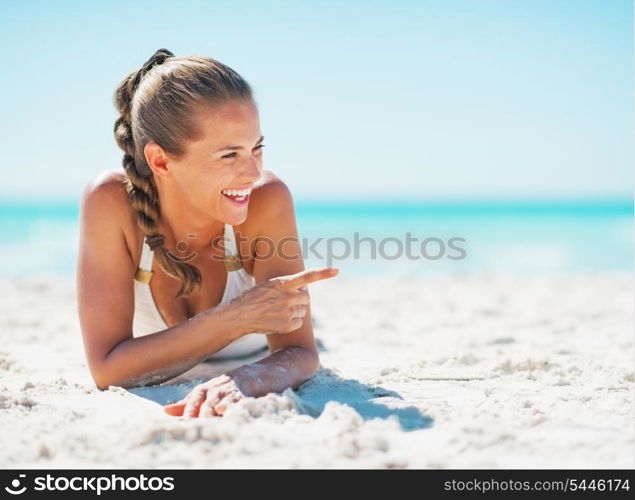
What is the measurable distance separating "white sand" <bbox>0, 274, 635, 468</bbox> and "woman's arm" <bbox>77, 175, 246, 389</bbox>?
4.4 inches

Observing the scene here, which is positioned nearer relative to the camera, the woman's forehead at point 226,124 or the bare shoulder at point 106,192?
the woman's forehead at point 226,124

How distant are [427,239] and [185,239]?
2073 centimetres

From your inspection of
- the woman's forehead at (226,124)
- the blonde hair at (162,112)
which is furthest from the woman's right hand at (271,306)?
the woman's forehead at (226,124)

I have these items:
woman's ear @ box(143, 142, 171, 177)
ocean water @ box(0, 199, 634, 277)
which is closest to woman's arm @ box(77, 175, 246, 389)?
woman's ear @ box(143, 142, 171, 177)

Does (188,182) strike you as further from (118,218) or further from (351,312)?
(351,312)

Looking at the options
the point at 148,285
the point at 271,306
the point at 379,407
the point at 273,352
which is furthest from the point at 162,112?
the point at 379,407

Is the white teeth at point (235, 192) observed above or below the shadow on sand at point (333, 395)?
above

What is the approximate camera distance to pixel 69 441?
2146 millimetres

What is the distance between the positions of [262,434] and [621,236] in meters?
23.5

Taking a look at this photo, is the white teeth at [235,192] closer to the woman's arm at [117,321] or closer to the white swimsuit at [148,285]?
the white swimsuit at [148,285]

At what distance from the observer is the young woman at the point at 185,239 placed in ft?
9.23

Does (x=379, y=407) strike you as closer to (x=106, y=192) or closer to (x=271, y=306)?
(x=271, y=306)

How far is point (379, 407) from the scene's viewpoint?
8.43ft

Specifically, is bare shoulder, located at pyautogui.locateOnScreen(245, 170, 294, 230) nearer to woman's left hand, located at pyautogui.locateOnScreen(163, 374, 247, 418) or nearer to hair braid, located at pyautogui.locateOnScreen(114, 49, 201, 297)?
hair braid, located at pyautogui.locateOnScreen(114, 49, 201, 297)
